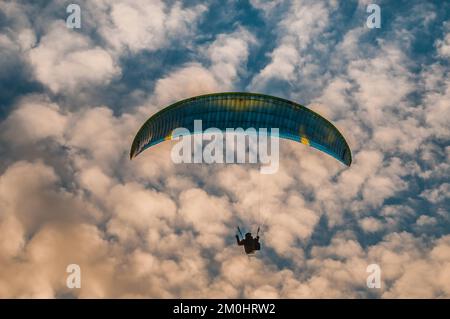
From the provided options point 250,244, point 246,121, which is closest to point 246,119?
point 246,121

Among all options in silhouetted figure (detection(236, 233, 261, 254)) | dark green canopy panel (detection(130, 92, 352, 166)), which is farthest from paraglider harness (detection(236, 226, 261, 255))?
dark green canopy panel (detection(130, 92, 352, 166))

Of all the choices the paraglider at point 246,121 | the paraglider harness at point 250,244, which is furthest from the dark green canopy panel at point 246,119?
the paraglider harness at point 250,244

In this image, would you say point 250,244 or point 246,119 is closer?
point 246,119

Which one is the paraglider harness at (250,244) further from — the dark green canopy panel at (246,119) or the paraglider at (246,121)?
the dark green canopy panel at (246,119)

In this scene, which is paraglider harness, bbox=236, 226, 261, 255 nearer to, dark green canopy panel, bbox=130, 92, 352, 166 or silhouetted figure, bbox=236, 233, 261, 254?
silhouetted figure, bbox=236, 233, 261, 254

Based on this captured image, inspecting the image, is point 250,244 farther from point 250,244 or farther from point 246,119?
point 246,119

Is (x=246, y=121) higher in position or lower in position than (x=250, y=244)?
higher
